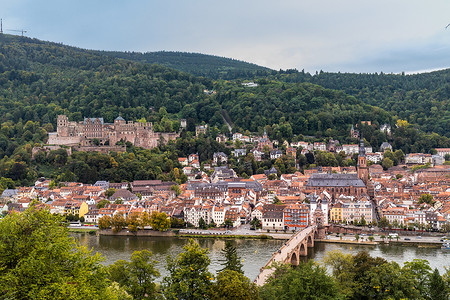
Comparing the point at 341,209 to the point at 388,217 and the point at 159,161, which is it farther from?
the point at 159,161

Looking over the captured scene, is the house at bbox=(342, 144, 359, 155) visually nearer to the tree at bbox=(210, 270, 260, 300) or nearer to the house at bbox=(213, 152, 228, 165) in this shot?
the house at bbox=(213, 152, 228, 165)

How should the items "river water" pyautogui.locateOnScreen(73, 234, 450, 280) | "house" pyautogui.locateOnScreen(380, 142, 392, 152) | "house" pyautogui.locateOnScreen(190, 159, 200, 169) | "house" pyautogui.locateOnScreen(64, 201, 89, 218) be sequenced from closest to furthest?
"river water" pyautogui.locateOnScreen(73, 234, 450, 280), "house" pyautogui.locateOnScreen(64, 201, 89, 218), "house" pyautogui.locateOnScreen(190, 159, 200, 169), "house" pyautogui.locateOnScreen(380, 142, 392, 152)

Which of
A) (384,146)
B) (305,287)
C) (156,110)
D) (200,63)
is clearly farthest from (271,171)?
(200,63)

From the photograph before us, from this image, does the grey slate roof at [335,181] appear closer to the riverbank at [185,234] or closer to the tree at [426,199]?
the tree at [426,199]

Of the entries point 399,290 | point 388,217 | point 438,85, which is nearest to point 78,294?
point 399,290

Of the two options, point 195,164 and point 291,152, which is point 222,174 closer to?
point 195,164

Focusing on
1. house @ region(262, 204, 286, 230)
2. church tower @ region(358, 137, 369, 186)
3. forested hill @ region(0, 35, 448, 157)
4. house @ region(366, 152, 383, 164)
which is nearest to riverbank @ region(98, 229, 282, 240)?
house @ region(262, 204, 286, 230)
